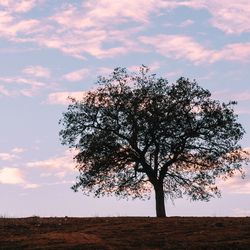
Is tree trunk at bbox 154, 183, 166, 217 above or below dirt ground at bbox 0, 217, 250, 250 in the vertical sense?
above

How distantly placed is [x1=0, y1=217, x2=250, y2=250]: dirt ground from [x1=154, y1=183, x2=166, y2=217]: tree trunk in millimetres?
8271

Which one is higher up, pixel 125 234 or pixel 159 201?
pixel 159 201

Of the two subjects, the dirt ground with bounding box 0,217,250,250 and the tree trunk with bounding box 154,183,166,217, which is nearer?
the dirt ground with bounding box 0,217,250,250

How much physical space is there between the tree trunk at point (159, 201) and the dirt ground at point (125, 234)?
8.27 meters

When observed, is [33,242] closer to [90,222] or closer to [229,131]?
[90,222]

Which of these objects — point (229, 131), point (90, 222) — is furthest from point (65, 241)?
point (229, 131)

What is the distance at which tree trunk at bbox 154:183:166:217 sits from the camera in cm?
4716

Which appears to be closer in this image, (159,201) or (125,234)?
(125,234)

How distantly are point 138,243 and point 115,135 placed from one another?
1920 cm

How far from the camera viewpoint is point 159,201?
4762 centimetres

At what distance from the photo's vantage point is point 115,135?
4812 centimetres

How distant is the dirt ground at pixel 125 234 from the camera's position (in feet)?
95.9

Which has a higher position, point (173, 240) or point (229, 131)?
point (229, 131)

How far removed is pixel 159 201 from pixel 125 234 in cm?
1549
